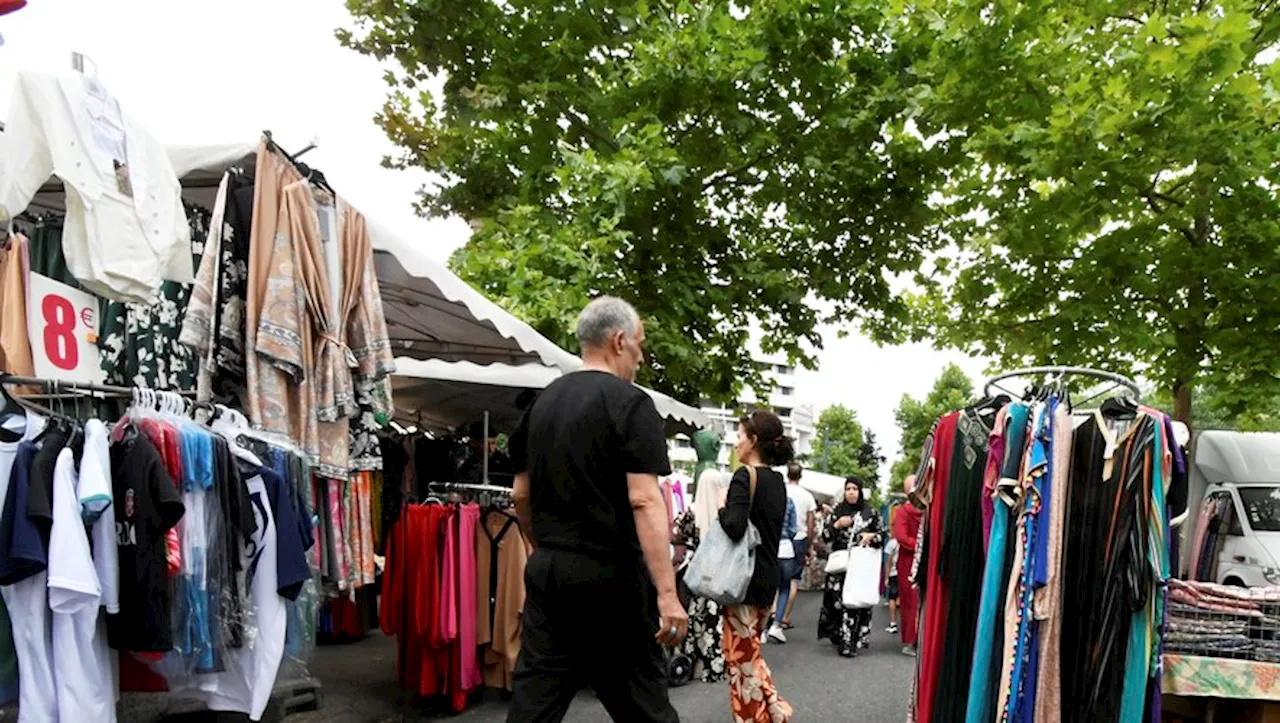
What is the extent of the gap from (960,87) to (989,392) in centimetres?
570

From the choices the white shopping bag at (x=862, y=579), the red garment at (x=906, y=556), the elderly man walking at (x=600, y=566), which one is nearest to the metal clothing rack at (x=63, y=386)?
the elderly man walking at (x=600, y=566)

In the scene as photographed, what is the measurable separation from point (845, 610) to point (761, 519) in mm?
4760

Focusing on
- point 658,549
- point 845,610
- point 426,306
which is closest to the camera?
point 658,549

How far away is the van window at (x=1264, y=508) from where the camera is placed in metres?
11.1

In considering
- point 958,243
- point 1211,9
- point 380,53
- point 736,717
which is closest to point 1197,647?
point 736,717

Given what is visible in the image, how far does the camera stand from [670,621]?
308cm

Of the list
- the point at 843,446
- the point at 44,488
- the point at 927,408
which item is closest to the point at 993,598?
the point at 44,488

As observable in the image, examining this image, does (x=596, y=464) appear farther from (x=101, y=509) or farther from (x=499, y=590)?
(x=499, y=590)

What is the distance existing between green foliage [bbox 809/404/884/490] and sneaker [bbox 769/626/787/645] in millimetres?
53820

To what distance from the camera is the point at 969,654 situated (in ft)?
13.1

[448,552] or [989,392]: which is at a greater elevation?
[989,392]

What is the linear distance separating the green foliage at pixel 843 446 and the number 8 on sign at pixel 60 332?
201 feet

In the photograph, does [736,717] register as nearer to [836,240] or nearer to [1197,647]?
[1197,647]

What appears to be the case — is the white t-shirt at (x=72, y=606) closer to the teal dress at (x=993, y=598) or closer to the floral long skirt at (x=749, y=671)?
the floral long skirt at (x=749, y=671)
